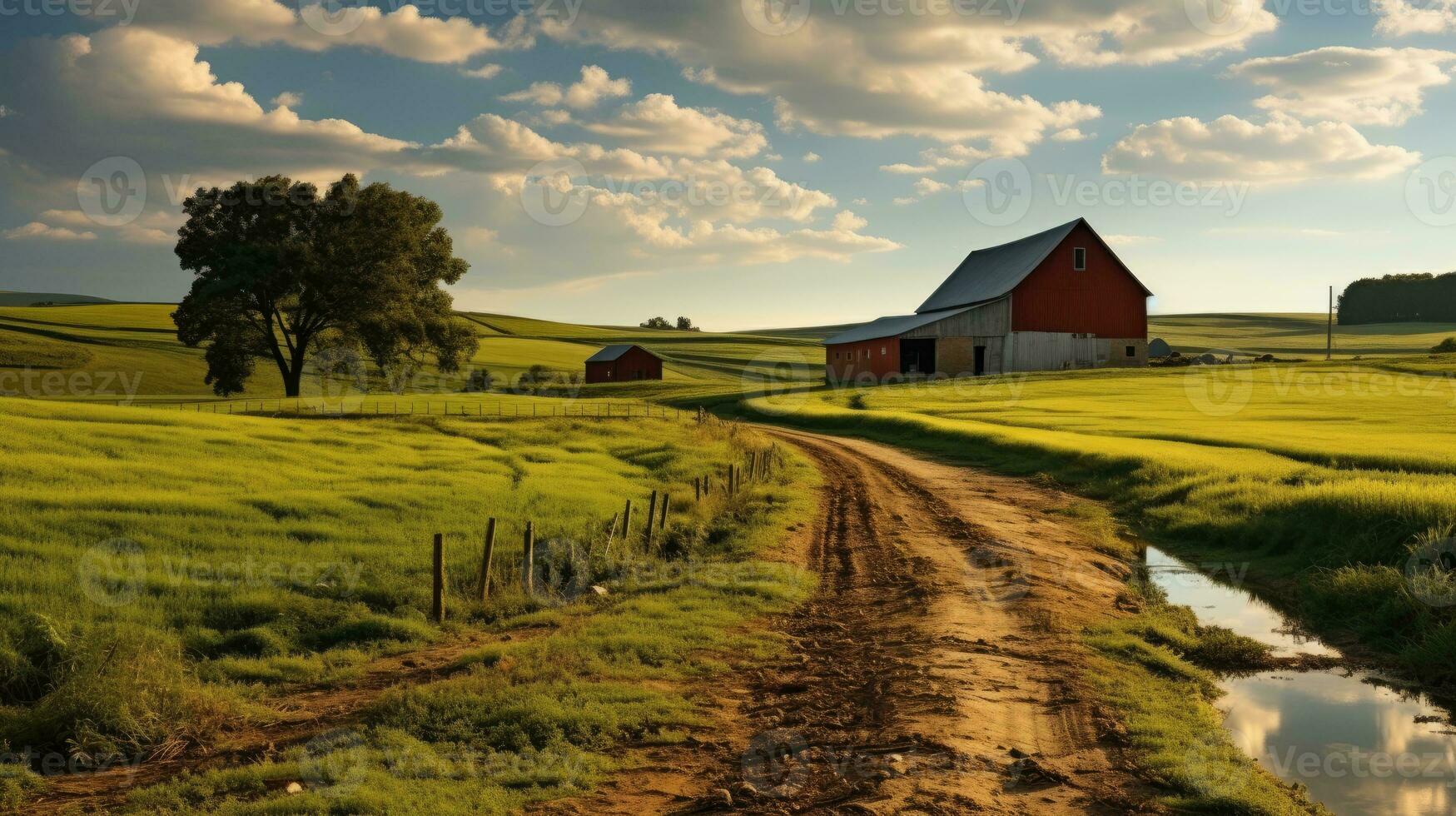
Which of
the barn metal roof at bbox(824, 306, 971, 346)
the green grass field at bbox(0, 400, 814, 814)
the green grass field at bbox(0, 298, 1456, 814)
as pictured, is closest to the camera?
the green grass field at bbox(0, 400, 814, 814)

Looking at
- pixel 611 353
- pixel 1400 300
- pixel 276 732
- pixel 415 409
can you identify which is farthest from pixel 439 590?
pixel 1400 300

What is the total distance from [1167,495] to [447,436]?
22.7 m

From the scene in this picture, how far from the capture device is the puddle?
8.00 meters

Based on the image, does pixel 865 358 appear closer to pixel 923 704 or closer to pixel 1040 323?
pixel 1040 323

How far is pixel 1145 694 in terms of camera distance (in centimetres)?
989

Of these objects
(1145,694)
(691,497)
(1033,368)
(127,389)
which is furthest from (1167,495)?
(127,389)

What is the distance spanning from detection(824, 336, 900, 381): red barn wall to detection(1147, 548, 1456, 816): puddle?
55.7 m

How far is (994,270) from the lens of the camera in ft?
245

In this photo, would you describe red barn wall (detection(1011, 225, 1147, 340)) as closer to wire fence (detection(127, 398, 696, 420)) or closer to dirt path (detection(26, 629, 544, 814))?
wire fence (detection(127, 398, 696, 420))

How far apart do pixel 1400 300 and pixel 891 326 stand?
151 meters

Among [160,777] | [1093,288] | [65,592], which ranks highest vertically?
[1093,288]

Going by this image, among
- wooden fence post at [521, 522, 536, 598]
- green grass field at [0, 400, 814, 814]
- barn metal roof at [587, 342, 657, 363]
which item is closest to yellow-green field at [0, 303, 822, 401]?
barn metal roof at [587, 342, 657, 363]

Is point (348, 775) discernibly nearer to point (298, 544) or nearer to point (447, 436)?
point (298, 544)

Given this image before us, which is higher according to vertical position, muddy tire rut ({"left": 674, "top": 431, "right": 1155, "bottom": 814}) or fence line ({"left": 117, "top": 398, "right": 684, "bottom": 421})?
fence line ({"left": 117, "top": 398, "right": 684, "bottom": 421})
